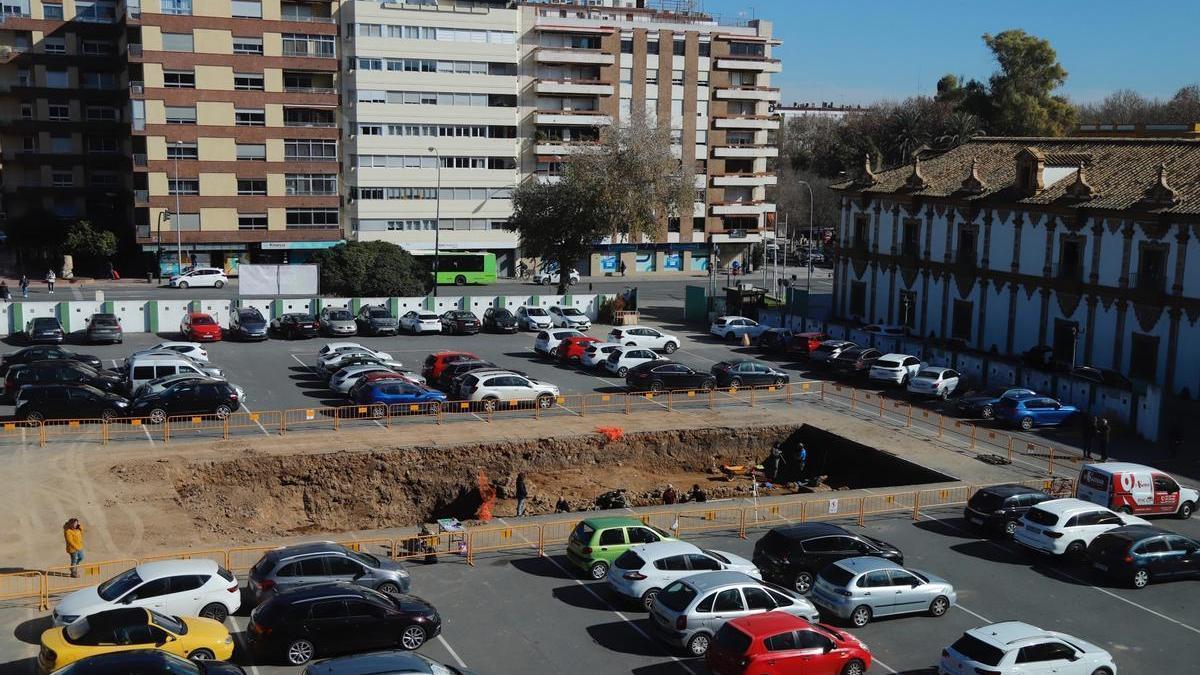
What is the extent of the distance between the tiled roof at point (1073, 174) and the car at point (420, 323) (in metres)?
26.2

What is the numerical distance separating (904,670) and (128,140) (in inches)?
3289

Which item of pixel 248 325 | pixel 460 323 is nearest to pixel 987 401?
pixel 460 323

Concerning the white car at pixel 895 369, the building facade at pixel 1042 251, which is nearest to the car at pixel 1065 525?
the white car at pixel 895 369

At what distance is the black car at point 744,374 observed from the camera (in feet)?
157

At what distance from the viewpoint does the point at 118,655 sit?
17703 millimetres

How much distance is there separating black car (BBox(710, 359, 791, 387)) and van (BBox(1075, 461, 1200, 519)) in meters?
17.4

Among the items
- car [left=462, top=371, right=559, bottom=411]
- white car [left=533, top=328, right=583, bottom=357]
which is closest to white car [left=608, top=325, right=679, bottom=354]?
white car [left=533, top=328, right=583, bottom=357]

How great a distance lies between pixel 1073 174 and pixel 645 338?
22.2 meters

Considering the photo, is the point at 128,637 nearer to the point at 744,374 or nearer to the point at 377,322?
the point at 744,374

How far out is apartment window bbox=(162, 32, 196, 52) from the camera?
78625mm

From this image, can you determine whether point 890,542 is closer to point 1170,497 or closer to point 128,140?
point 1170,497

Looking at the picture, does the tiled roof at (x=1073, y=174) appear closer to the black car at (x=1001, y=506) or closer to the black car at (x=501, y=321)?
the black car at (x=1001, y=506)

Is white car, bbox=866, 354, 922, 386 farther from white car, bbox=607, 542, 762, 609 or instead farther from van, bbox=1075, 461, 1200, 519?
white car, bbox=607, 542, 762, 609

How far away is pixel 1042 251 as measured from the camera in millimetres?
53625
